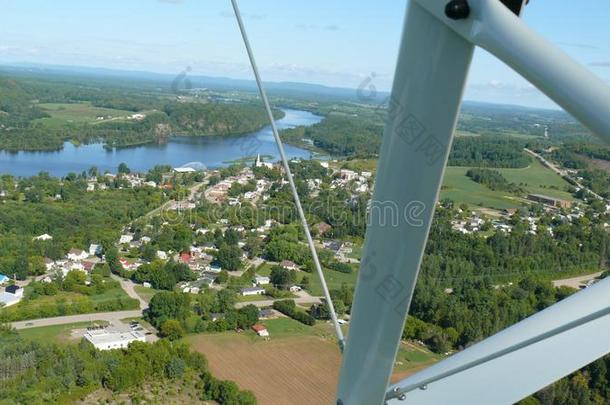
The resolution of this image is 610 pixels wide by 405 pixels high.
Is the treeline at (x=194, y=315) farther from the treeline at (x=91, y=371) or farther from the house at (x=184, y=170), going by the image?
the house at (x=184, y=170)

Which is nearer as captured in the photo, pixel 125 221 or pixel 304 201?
pixel 125 221

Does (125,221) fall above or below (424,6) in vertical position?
below

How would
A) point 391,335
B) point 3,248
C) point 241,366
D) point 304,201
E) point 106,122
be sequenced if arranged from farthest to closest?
1. point 106,122
2. point 304,201
3. point 3,248
4. point 241,366
5. point 391,335

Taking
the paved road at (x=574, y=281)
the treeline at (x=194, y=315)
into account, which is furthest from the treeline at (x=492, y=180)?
the treeline at (x=194, y=315)

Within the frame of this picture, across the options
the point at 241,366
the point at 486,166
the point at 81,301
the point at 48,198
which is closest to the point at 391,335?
the point at 241,366

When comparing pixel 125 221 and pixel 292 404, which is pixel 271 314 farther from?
pixel 125 221

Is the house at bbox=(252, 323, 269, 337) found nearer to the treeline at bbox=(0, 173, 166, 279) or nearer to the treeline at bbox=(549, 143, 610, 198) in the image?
the treeline at bbox=(0, 173, 166, 279)

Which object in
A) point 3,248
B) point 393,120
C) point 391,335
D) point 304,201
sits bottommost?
point 3,248
